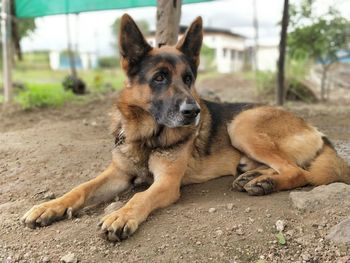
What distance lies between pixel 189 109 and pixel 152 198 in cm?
75

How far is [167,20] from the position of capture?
556 centimetres

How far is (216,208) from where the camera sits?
10.9 feet

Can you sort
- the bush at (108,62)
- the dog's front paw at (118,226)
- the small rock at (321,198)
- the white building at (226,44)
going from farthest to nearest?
the white building at (226,44), the bush at (108,62), the small rock at (321,198), the dog's front paw at (118,226)

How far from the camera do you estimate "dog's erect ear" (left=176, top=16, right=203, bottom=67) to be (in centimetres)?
391

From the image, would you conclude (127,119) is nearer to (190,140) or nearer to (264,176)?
(190,140)

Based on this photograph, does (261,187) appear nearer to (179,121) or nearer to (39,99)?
(179,121)

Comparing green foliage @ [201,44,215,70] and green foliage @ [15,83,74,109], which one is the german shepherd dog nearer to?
green foliage @ [15,83,74,109]

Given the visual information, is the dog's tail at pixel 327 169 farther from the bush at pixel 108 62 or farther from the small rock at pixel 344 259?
the bush at pixel 108 62

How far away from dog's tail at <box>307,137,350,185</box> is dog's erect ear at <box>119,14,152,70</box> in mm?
1888

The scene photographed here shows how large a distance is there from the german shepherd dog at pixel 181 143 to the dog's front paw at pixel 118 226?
0.12ft

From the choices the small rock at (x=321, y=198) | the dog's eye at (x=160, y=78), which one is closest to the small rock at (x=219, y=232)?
the small rock at (x=321, y=198)

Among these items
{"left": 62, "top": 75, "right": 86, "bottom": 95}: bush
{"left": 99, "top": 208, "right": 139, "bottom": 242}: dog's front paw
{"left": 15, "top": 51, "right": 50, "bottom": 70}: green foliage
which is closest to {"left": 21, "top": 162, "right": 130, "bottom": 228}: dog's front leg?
{"left": 99, "top": 208, "right": 139, "bottom": 242}: dog's front paw

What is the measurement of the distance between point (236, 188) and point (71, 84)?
330 inches

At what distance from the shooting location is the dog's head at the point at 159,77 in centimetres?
345
